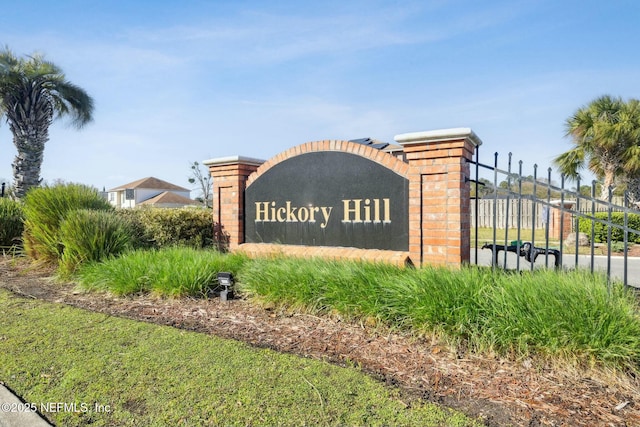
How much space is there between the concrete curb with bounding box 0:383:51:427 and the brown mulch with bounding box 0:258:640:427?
1.58m

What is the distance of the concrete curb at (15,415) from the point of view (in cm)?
230

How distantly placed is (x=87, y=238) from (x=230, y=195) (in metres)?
2.31

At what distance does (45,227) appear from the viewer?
22.4ft

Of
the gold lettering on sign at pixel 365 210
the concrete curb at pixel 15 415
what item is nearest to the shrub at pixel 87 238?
the gold lettering on sign at pixel 365 210

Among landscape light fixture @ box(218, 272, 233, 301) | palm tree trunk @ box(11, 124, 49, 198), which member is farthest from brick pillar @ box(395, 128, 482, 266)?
palm tree trunk @ box(11, 124, 49, 198)

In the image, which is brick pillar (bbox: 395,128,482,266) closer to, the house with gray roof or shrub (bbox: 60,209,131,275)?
shrub (bbox: 60,209,131,275)

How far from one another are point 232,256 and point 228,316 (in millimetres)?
1570

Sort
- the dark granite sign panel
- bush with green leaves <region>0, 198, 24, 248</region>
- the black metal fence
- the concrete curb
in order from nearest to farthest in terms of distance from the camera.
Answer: the concrete curb
the black metal fence
the dark granite sign panel
bush with green leaves <region>0, 198, 24, 248</region>

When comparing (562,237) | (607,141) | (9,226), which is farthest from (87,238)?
(607,141)

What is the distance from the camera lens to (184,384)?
2688 mm

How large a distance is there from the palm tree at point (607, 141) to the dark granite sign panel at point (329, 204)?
46.8 ft

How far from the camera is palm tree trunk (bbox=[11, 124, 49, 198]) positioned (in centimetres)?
1631

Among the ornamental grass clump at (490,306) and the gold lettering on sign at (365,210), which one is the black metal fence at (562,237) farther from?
the gold lettering on sign at (365,210)

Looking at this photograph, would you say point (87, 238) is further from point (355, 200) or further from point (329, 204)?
point (355, 200)
